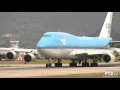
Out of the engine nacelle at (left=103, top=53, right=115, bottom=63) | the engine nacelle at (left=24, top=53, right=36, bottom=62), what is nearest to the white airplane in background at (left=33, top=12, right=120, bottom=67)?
the engine nacelle at (left=103, top=53, right=115, bottom=63)

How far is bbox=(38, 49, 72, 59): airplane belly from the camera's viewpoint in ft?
170

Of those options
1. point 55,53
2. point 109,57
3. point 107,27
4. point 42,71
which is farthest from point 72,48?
point 107,27

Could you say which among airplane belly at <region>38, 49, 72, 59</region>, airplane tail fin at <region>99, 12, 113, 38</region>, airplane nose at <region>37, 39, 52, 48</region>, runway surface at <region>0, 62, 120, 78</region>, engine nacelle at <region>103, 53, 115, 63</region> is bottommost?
runway surface at <region>0, 62, 120, 78</region>

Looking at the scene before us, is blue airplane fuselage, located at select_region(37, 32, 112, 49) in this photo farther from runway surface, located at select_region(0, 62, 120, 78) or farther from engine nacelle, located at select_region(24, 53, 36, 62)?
engine nacelle, located at select_region(24, 53, 36, 62)

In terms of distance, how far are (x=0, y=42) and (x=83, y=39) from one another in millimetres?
93361

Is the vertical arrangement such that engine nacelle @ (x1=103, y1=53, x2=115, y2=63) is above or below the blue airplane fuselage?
below

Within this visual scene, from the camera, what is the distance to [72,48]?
2217 inches

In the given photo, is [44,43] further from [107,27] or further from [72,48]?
[107,27]

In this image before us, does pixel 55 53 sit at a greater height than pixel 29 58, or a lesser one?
greater

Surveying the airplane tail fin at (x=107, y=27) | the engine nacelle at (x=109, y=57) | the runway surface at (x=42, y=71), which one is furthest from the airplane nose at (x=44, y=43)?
the airplane tail fin at (x=107, y=27)

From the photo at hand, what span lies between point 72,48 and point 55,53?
4.26 metres
